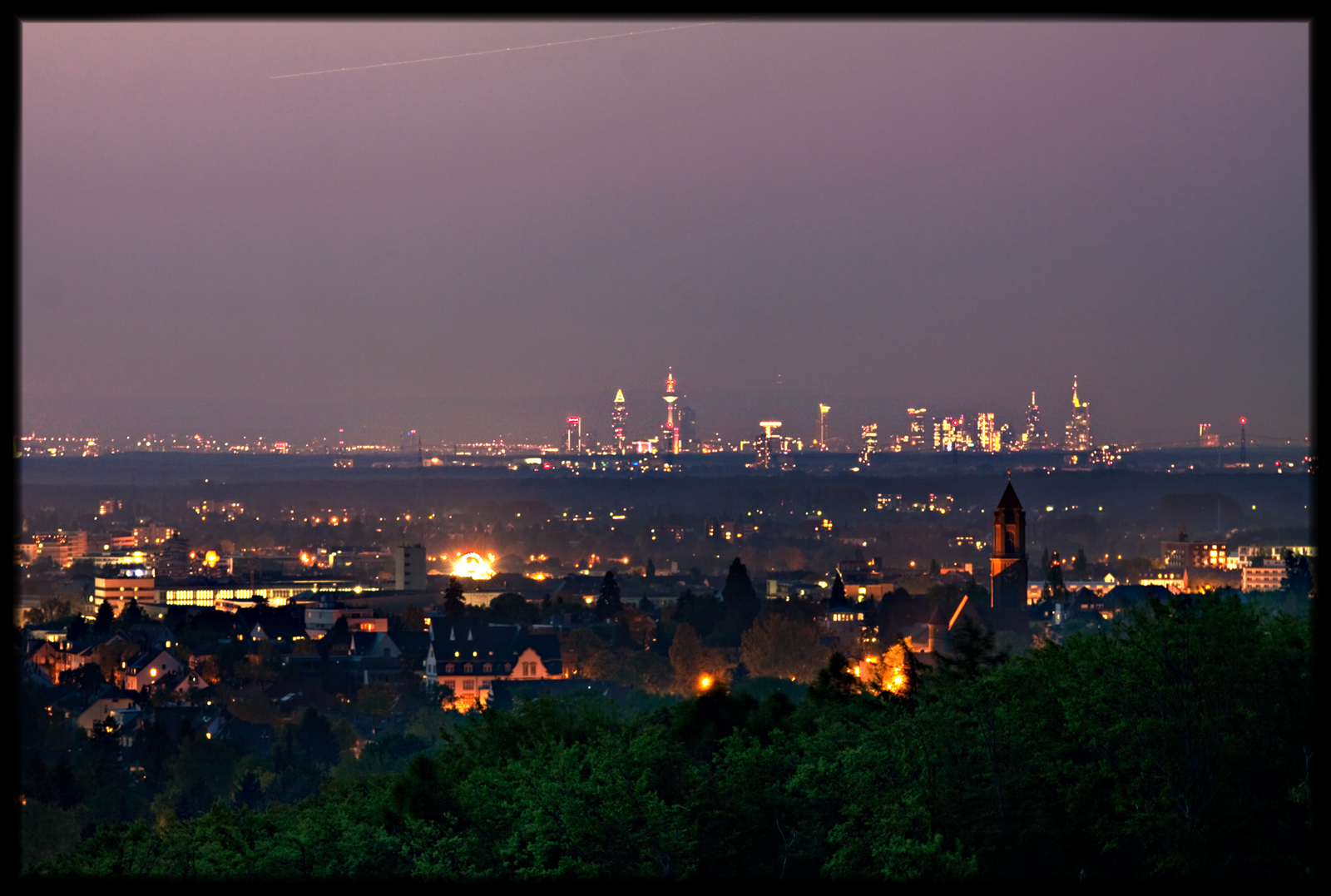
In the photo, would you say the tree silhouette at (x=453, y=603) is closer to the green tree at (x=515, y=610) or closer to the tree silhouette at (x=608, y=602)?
the green tree at (x=515, y=610)

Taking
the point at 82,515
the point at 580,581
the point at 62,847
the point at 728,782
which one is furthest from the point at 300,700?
the point at 82,515

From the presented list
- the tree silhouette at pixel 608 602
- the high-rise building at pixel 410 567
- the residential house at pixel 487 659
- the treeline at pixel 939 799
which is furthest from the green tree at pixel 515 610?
the treeline at pixel 939 799

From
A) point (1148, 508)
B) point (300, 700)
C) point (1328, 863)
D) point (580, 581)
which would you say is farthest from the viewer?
point (1148, 508)

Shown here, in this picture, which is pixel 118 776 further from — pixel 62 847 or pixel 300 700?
pixel 300 700

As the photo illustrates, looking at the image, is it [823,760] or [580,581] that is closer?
[823,760]

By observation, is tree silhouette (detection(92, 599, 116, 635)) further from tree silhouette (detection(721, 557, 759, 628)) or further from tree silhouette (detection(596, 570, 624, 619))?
tree silhouette (detection(721, 557, 759, 628))

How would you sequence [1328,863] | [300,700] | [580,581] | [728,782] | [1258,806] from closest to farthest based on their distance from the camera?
[1328,863] → [1258,806] → [728,782] → [300,700] → [580,581]

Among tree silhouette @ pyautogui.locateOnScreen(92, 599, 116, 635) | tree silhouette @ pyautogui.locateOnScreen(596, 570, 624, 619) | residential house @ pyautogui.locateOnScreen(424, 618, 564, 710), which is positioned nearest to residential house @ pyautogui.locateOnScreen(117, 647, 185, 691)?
residential house @ pyautogui.locateOnScreen(424, 618, 564, 710)
